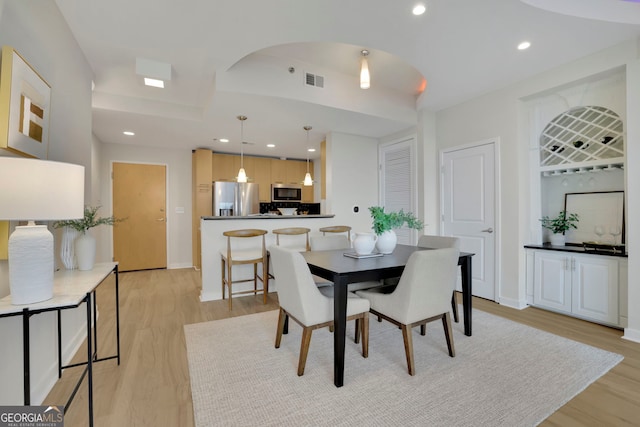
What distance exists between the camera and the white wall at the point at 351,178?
458 centimetres

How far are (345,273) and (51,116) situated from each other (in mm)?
→ 2278

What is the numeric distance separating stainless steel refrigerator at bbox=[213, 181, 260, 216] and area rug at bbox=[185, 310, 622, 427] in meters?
3.19

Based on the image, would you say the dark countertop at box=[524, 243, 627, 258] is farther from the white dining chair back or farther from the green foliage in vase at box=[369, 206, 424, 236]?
the white dining chair back

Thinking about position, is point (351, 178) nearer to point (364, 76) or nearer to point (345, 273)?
point (364, 76)

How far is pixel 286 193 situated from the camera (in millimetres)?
6379

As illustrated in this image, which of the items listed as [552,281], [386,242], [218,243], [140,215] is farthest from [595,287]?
[140,215]

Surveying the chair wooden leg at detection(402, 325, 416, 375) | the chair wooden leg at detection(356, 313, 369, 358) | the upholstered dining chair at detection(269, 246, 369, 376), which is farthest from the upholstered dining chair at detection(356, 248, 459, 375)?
the upholstered dining chair at detection(269, 246, 369, 376)

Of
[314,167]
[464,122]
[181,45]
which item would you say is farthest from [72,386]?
[314,167]

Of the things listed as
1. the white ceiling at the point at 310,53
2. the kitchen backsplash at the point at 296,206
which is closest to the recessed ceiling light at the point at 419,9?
the white ceiling at the point at 310,53

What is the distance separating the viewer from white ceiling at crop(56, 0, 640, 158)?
2146mm

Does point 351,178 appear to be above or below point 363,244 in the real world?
above

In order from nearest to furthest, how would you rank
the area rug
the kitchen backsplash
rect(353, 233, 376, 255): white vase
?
the area rug
rect(353, 233, 376, 255): white vase
the kitchen backsplash

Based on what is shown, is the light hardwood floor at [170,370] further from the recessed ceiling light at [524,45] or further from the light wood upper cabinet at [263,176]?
the light wood upper cabinet at [263,176]

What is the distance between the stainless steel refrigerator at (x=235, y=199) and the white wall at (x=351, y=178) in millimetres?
1936
